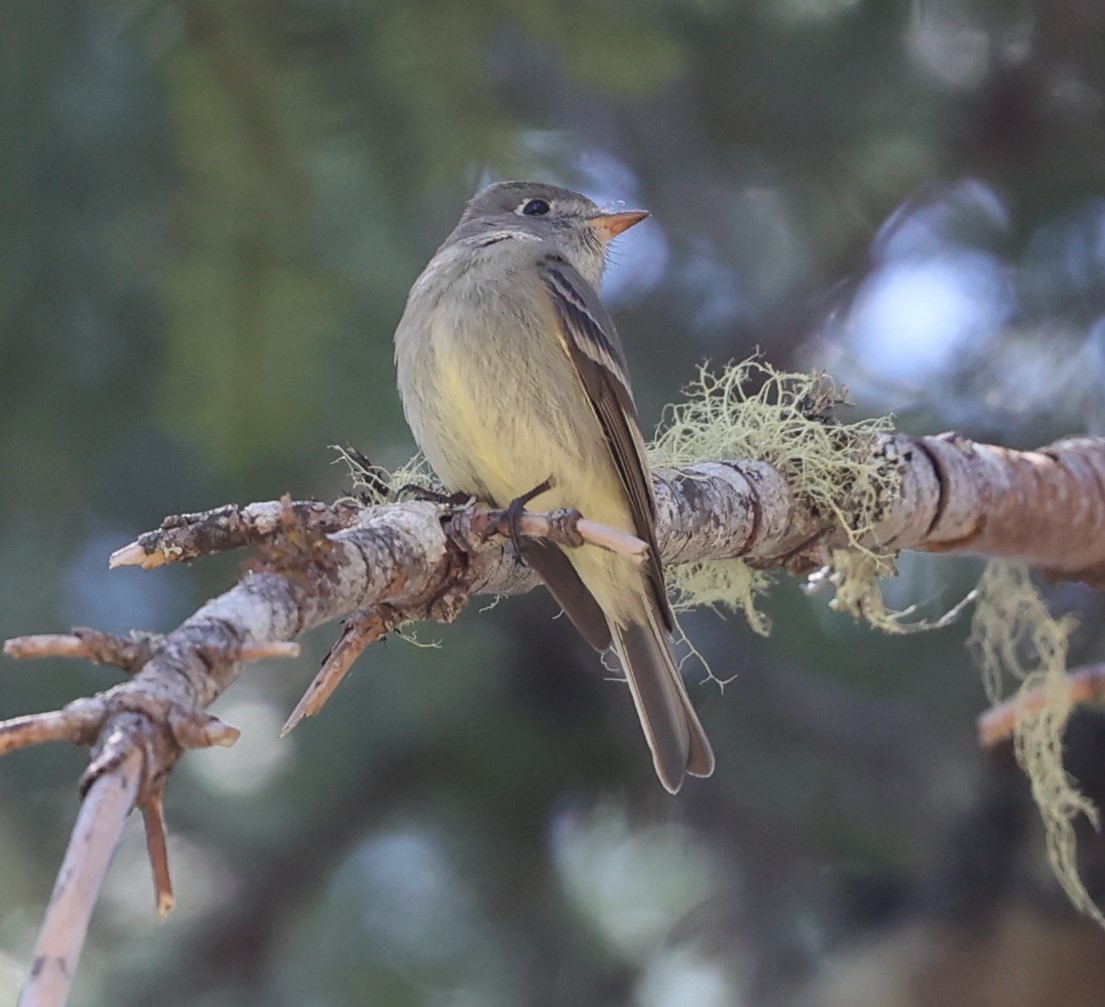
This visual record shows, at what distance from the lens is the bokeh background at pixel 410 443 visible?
2.82 m

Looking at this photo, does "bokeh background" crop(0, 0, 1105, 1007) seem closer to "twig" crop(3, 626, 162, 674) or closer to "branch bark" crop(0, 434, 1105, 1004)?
"branch bark" crop(0, 434, 1105, 1004)

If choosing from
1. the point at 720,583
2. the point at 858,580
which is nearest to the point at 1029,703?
the point at 858,580

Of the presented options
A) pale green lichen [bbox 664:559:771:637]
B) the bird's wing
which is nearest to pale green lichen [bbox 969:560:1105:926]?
pale green lichen [bbox 664:559:771:637]

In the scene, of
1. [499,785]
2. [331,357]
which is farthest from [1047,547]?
[331,357]

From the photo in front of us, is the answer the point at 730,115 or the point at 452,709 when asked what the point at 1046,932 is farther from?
the point at 730,115

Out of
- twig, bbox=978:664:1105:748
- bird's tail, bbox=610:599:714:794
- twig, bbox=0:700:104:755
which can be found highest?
bird's tail, bbox=610:599:714:794

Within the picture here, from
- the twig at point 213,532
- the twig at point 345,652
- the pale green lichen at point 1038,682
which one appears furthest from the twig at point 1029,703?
the twig at point 213,532

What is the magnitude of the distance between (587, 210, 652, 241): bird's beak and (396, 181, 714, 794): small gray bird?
59 centimetres

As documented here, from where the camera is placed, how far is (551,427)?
9.57 ft

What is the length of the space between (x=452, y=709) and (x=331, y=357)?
90 cm

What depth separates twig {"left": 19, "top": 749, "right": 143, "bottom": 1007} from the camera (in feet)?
3.24

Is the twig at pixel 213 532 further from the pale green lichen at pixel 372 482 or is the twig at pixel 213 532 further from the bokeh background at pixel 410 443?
the bokeh background at pixel 410 443

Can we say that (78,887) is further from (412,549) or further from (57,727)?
(412,549)

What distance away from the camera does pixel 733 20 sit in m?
3.64
